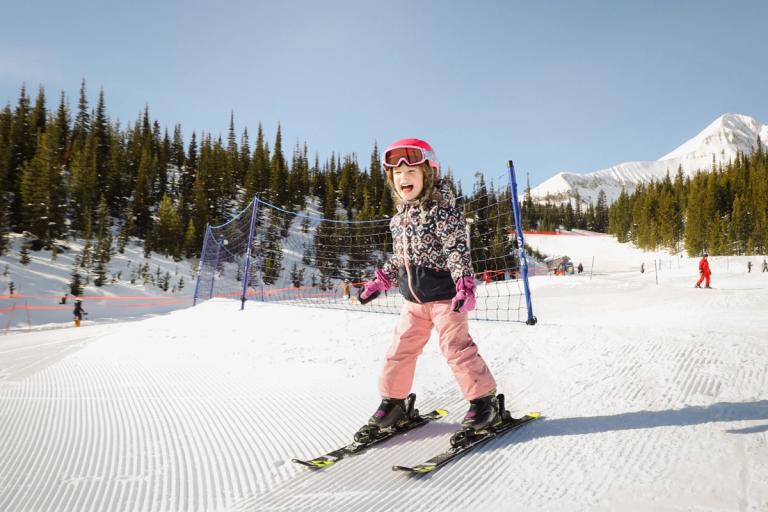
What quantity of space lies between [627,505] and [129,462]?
203cm

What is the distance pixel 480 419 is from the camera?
195cm

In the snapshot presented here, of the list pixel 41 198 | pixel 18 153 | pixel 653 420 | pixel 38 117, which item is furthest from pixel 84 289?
pixel 38 117

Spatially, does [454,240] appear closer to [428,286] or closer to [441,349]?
[428,286]

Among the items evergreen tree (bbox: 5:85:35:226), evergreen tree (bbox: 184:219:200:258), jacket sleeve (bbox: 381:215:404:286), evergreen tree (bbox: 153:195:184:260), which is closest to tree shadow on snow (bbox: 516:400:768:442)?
jacket sleeve (bbox: 381:215:404:286)

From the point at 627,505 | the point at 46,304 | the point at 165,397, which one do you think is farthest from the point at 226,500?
the point at 46,304

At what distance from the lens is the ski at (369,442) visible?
1741 mm

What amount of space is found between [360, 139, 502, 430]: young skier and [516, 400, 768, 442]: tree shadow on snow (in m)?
0.31

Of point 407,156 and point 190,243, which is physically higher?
point 190,243

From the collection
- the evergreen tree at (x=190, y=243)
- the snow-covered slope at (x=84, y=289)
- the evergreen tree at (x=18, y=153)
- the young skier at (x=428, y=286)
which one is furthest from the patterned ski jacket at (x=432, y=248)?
the evergreen tree at (x=18, y=153)

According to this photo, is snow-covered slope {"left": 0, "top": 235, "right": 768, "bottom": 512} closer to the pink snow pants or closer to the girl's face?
the pink snow pants

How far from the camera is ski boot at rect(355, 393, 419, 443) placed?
79.0 inches

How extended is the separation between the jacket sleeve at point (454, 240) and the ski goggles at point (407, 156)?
0.30 m

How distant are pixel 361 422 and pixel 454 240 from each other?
1228mm

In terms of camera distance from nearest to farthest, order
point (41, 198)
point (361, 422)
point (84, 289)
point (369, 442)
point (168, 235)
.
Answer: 1. point (369, 442)
2. point (361, 422)
3. point (84, 289)
4. point (41, 198)
5. point (168, 235)
